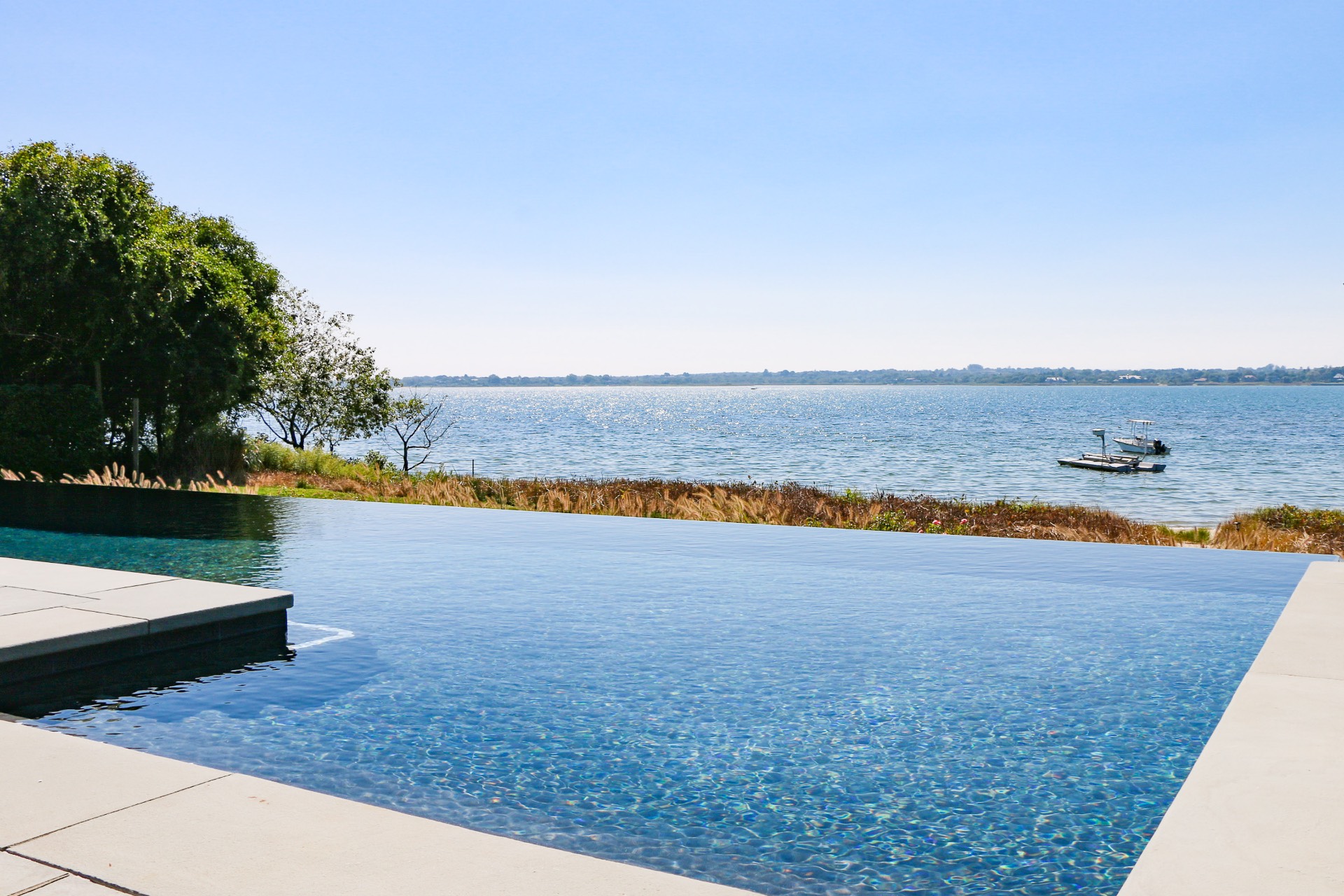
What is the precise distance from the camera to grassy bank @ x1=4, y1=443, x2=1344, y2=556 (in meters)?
14.7

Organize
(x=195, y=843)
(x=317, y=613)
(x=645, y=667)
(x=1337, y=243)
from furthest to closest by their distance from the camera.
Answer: (x=1337, y=243) < (x=317, y=613) < (x=645, y=667) < (x=195, y=843)

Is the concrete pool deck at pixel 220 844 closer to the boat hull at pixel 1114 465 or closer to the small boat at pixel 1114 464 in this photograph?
the small boat at pixel 1114 464

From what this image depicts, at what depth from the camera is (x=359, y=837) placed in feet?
10.3

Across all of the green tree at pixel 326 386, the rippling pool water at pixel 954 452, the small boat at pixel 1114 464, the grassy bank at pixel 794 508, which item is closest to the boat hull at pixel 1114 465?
the small boat at pixel 1114 464

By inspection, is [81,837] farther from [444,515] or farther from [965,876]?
[444,515]

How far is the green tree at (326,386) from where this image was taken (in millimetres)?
32094

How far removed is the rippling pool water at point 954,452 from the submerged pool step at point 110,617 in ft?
76.9

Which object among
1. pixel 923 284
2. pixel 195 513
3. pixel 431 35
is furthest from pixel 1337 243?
pixel 195 513

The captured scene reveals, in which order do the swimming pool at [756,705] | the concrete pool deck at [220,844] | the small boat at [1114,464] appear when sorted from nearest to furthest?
the concrete pool deck at [220,844] → the swimming pool at [756,705] → the small boat at [1114,464]

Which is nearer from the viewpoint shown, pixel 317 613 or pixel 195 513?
pixel 317 613

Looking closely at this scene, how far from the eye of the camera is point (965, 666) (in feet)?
21.0

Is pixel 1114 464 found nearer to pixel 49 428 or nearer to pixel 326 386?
pixel 326 386

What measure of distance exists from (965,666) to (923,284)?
160 feet

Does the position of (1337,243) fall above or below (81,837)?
above
